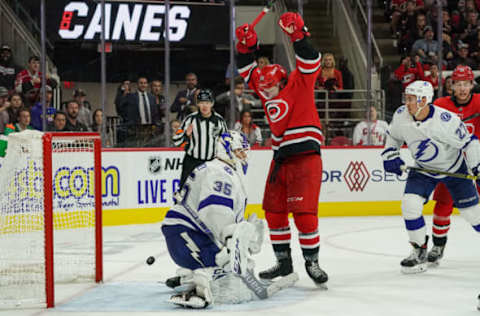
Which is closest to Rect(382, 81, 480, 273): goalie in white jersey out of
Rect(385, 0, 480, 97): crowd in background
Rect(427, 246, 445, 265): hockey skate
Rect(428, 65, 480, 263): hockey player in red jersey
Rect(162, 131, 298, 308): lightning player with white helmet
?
Rect(427, 246, 445, 265): hockey skate

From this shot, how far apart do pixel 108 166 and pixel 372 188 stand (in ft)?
9.04

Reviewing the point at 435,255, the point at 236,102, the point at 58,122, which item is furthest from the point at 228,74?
the point at 435,255

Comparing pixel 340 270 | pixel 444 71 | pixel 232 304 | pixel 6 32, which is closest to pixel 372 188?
pixel 444 71

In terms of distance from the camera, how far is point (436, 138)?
4.39m

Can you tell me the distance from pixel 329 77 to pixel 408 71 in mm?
888

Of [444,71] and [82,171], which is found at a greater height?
[444,71]

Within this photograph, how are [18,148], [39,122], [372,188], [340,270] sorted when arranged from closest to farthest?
1. [18,148]
2. [340,270]
3. [39,122]
4. [372,188]

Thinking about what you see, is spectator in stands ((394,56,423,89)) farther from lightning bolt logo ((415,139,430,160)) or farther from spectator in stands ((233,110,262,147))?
lightning bolt logo ((415,139,430,160))

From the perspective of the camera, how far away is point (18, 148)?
12.4 ft

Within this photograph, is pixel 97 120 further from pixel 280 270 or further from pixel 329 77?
pixel 280 270

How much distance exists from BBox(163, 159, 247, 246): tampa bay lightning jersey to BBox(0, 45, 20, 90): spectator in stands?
399 centimetres

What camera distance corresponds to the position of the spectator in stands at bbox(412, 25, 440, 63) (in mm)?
8163

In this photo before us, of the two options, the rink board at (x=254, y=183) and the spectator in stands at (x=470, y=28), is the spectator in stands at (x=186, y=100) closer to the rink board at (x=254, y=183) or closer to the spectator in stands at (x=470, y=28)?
the rink board at (x=254, y=183)

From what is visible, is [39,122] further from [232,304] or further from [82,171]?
[232,304]
